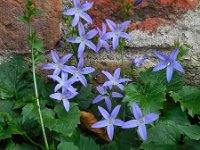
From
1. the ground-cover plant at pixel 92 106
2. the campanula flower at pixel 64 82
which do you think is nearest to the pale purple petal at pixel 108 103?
the ground-cover plant at pixel 92 106

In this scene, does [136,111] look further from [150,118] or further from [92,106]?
[92,106]

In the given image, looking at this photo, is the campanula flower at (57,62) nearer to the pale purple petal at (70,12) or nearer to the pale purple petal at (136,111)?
the pale purple petal at (70,12)

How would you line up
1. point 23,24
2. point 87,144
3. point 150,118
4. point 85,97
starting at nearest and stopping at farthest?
point 150,118
point 87,144
point 85,97
point 23,24

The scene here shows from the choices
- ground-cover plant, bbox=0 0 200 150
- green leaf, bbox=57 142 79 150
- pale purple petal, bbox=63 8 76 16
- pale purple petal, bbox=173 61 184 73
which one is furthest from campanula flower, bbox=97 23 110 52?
green leaf, bbox=57 142 79 150

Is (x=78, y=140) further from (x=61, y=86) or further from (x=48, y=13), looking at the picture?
(x=48, y=13)

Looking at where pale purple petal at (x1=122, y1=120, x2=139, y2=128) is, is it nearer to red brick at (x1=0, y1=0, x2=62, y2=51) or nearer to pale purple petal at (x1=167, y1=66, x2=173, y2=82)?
pale purple petal at (x1=167, y1=66, x2=173, y2=82)

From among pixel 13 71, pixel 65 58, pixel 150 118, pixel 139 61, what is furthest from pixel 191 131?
pixel 13 71
